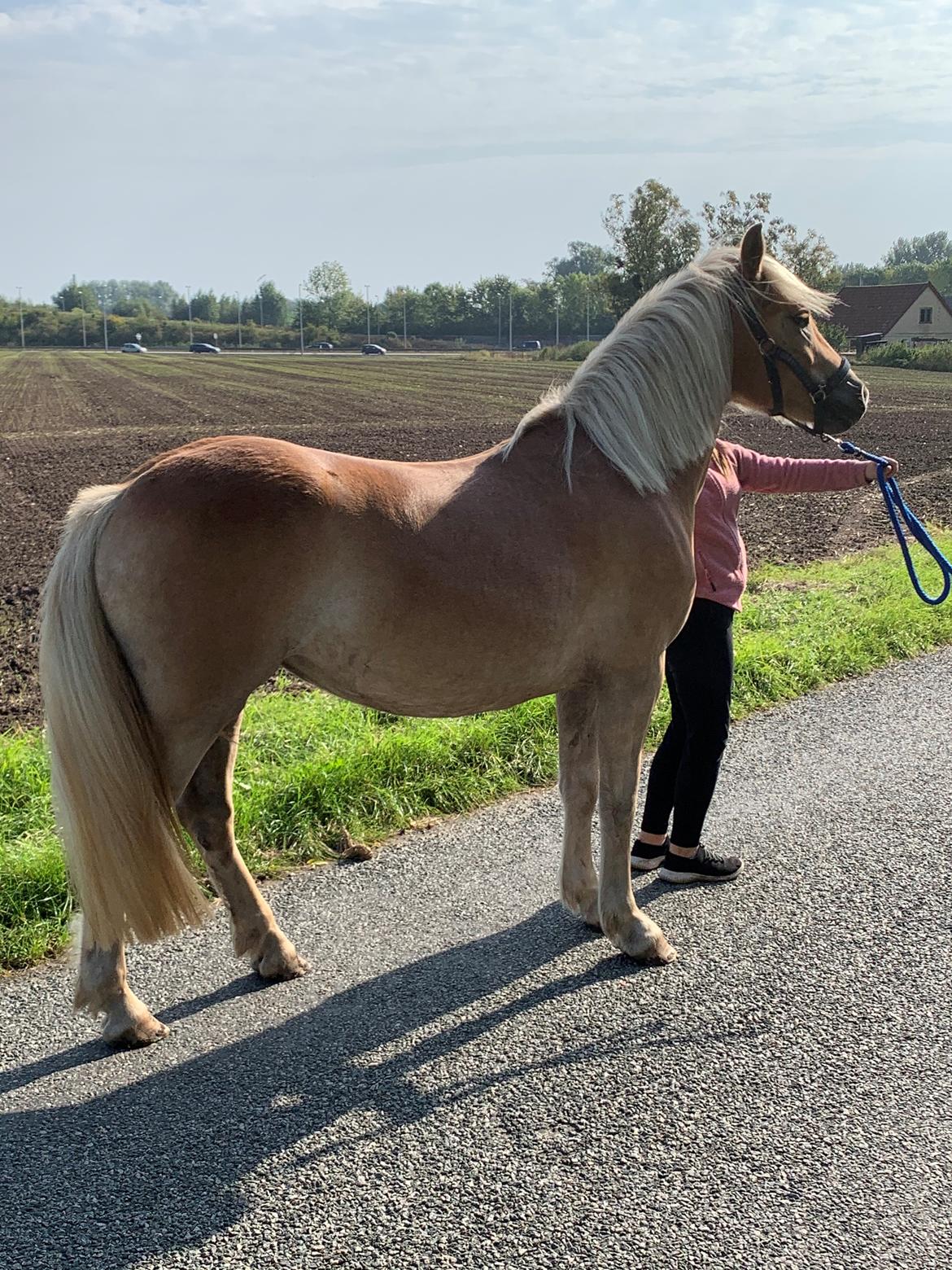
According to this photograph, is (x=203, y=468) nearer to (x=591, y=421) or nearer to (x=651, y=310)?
(x=591, y=421)

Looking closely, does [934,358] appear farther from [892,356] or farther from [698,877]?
[698,877]

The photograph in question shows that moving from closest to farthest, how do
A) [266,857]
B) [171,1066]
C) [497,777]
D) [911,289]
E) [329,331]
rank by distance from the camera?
[171,1066] → [266,857] → [497,777] → [911,289] → [329,331]

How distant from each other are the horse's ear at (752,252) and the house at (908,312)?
74010mm

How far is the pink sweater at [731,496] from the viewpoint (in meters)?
4.28

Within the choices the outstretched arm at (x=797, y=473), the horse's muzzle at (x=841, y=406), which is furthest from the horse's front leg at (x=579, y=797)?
the horse's muzzle at (x=841, y=406)

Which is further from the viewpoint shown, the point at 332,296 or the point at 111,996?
the point at 332,296

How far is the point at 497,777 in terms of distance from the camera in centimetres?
521

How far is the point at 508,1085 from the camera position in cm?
303

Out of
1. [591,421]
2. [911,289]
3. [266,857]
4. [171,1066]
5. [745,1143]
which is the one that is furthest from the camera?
[911,289]

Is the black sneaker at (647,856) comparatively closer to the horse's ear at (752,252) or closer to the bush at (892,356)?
the horse's ear at (752,252)

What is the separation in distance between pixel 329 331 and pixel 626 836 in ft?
397

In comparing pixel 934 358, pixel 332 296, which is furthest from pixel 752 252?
pixel 332 296

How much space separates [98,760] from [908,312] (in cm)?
8004

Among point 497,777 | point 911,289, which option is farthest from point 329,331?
point 497,777
